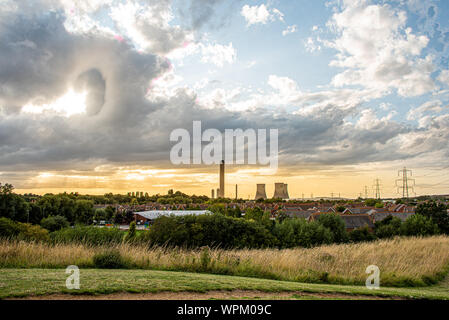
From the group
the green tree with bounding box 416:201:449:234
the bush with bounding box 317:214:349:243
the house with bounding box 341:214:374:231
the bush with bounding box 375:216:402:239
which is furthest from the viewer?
the house with bounding box 341:214:374:231

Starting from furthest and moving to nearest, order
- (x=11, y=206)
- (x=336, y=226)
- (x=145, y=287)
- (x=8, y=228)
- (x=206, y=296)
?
(x=11, y=206) → (x=336, y=226) → (x=8, y=228) → (x=145, y=287) → (x=206, y=296)

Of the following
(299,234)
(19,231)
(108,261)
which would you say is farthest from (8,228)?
(299,234)

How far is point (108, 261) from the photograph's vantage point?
37.9 feet

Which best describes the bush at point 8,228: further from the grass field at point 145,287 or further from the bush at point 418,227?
the bush at point 418,227

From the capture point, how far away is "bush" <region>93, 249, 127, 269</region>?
37.8 feet

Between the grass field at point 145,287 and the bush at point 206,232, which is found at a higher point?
the grass field at point 145,287

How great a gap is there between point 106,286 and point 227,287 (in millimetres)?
2848

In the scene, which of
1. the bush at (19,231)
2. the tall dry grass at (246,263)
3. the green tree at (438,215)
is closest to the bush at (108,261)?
the tall dry grass at (246,263)

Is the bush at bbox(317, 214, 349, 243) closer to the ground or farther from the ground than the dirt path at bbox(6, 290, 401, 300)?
closer to the ground

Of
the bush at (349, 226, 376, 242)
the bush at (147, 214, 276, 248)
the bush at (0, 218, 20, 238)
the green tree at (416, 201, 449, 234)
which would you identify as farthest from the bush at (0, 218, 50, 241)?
the green tree at (416, 201, 449, 234)

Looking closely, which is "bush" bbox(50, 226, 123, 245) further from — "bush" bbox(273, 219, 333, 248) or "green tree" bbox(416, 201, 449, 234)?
"green tree" bbox(416, 201, 449, 234)

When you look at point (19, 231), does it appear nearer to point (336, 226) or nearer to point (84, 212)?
point (336, 226)

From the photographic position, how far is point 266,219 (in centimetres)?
3322

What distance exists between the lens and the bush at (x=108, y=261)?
11.5 meters
